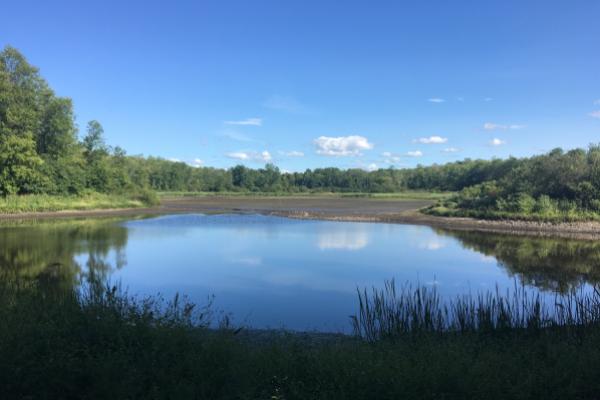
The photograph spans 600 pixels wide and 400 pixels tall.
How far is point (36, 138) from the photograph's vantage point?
54.1 meters

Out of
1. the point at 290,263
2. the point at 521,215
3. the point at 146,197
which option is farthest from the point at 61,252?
the point at 146,197

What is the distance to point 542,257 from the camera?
23.6 m

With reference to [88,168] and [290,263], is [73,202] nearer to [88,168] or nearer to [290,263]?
[88,168]

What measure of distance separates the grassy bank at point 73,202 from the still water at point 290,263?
459 inches

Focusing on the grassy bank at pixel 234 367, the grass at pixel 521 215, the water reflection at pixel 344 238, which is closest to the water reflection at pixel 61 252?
the grassy bank at pixel 234 367

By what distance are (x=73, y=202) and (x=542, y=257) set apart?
48611mm

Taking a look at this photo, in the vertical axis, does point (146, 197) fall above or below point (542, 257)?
above

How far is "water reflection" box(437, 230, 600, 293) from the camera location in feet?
58.1

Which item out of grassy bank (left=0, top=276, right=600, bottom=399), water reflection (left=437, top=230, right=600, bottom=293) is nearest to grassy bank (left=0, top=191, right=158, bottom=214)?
water reflection (left=437, top=230, right=600, bottom=293)

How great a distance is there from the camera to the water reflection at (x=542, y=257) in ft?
58.1

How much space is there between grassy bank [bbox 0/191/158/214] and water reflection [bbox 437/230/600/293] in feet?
135

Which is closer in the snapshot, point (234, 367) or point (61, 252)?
point (234, 367)

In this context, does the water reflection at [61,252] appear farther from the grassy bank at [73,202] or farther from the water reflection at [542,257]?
the water reflection at [542,257]

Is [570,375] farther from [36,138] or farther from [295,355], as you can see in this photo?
[36,138]
